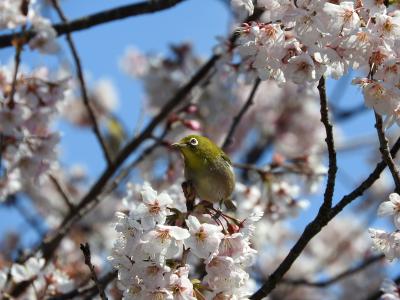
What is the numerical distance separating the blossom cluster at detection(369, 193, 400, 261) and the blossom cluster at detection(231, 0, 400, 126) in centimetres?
27

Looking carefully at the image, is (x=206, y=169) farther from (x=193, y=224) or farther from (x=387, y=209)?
(x=387, y=209)

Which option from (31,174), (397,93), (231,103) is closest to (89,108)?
(31,174)

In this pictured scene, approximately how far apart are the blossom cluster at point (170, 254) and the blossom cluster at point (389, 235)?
43 centimetres

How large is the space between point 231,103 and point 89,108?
2.34m

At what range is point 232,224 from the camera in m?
2.37

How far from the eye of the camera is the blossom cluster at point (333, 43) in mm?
2094

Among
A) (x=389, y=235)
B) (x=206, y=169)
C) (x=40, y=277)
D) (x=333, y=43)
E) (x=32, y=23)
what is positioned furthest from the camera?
(x=32, y=23)

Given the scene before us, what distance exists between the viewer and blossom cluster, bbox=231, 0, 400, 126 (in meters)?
Answer: 2.09

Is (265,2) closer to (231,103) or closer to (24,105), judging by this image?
(24,105)

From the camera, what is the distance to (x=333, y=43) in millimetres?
2135

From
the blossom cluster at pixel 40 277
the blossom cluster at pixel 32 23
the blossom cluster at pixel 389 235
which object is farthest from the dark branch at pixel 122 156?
the blossom cluster at pixel 389 235

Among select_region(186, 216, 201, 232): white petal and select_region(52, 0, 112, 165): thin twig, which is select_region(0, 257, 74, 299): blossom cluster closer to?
select_region(52, 0, 112, 165): thin twig

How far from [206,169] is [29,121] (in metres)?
1.63

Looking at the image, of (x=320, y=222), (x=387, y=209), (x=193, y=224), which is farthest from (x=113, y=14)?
(x=387, y=209)
